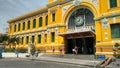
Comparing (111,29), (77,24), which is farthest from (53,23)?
(111,29)

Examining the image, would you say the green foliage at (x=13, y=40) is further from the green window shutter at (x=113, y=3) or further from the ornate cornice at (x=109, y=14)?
the green window shutter at (x=113, y=3)

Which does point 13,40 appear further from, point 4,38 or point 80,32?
point 80,32

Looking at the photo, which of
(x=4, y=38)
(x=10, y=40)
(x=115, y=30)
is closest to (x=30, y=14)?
(x=10, y=40)

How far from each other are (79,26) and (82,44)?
3.03m

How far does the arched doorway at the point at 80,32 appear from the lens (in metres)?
26.7

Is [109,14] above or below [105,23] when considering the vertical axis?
above

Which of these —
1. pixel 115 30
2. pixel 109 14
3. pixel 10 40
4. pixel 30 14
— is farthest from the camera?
pixel 10 40

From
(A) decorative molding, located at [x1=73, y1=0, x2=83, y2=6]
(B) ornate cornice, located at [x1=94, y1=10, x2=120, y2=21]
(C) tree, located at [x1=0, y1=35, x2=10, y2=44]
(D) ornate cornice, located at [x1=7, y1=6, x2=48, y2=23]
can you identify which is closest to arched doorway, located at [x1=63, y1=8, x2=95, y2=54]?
(A) decorative molding, located at [x1=73, y1=0, x2=83, y2=6]

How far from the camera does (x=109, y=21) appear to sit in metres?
22.8

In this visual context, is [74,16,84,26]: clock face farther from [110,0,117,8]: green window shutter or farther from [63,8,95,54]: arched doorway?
[110,0,117,8]: green window shutter

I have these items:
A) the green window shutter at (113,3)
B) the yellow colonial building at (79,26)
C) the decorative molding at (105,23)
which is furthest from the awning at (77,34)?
the green window shutter at (113,3)

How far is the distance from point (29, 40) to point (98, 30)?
20543mm

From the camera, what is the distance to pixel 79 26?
28125 mm

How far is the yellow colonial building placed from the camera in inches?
895
